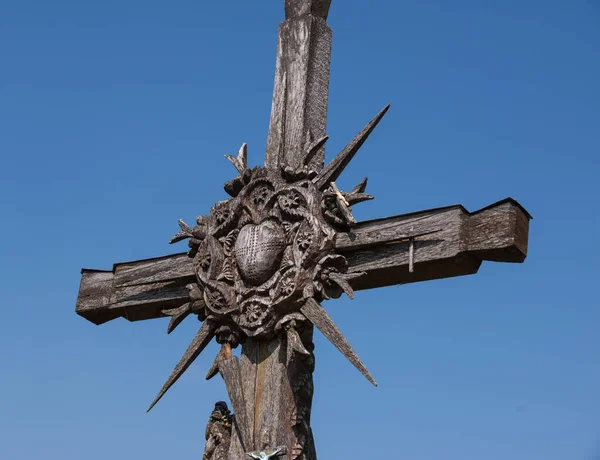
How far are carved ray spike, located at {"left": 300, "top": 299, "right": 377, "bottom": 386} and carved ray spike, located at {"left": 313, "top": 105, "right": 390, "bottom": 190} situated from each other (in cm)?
71

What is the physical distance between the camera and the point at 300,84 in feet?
25.4

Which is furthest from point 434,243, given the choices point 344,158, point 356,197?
point 344,158

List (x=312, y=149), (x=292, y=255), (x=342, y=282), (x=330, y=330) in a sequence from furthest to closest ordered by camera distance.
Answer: (x=312, y=149), (x=292, y=255), (x=342, y=282), (x=330, y=330)

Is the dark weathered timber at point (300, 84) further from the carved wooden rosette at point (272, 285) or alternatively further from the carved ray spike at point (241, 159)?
the carved wooden rosette at point (272, 285)

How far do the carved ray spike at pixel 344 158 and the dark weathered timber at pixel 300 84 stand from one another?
0.33 m

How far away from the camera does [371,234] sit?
6938 mm

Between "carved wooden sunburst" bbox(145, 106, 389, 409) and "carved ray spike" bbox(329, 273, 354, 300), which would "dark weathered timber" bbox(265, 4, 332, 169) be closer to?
"carved wooden sunburst" bbox(145, 106, 389, 409)

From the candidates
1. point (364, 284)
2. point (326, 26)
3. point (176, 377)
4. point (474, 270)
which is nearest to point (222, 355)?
point (176, 377)

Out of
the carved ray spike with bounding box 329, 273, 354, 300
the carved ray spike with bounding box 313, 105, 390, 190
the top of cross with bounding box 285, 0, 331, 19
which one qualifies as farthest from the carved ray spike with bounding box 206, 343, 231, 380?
the top of cross with bounding box 285, 0, 331, 19

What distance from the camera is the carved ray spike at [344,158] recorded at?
7121 millimetres

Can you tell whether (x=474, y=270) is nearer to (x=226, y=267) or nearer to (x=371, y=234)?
(x=371, y=234)

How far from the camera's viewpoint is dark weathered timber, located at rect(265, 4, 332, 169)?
25.0ft

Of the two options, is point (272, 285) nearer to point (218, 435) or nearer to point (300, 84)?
point (218, 435)

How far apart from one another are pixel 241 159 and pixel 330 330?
1.43 metres
